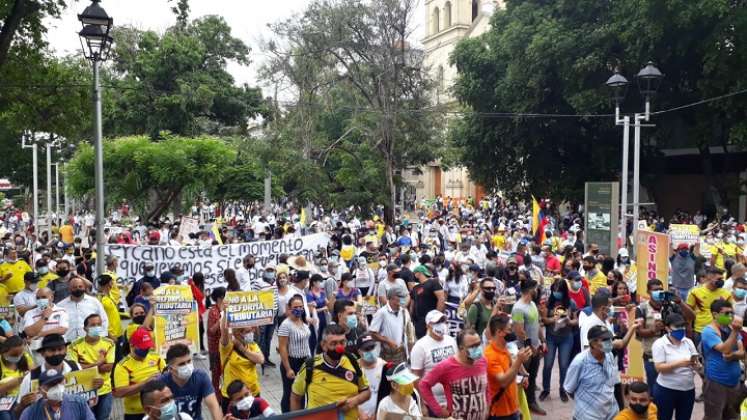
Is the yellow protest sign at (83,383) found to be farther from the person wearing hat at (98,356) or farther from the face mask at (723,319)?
the face mask at (723,319)

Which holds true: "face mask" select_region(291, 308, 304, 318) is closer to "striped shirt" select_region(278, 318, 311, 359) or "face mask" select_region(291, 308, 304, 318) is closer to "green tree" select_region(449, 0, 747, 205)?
"striped shirt" select_region(278, 318, 311, 359)

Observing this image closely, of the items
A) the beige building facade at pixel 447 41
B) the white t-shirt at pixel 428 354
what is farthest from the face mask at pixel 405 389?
the beige building facade at pixel 447 41

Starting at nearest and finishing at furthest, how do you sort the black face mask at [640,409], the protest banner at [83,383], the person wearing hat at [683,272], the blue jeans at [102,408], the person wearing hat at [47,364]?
the black face mask at [640,409], the person wearing hat at [47,364], the protest banner at [83,383], the blue jeans at [102,408], the person wearing hat at [683,272]

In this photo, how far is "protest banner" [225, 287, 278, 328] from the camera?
714cm

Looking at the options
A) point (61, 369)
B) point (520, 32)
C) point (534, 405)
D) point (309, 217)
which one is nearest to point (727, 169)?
point (520, 32)

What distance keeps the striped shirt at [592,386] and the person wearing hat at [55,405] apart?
12.9 feet

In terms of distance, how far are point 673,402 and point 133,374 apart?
4.96 meters

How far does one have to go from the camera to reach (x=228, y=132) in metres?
37.2

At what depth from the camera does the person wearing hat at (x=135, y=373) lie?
233 inches

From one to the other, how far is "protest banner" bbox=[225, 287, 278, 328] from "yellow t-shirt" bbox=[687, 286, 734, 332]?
206 inches

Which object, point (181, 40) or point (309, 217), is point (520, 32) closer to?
point (309, 217)

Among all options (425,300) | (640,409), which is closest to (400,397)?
(640,409)

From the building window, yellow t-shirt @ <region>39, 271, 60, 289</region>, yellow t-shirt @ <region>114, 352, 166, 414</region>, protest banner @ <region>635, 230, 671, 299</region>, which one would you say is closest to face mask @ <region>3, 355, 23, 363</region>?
yellow t-shirt @ <region>114, 352, 166, 414</region>

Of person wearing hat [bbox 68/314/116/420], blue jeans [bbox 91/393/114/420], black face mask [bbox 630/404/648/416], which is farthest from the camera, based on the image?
blue jeans [bbox 91/393/114/420]
